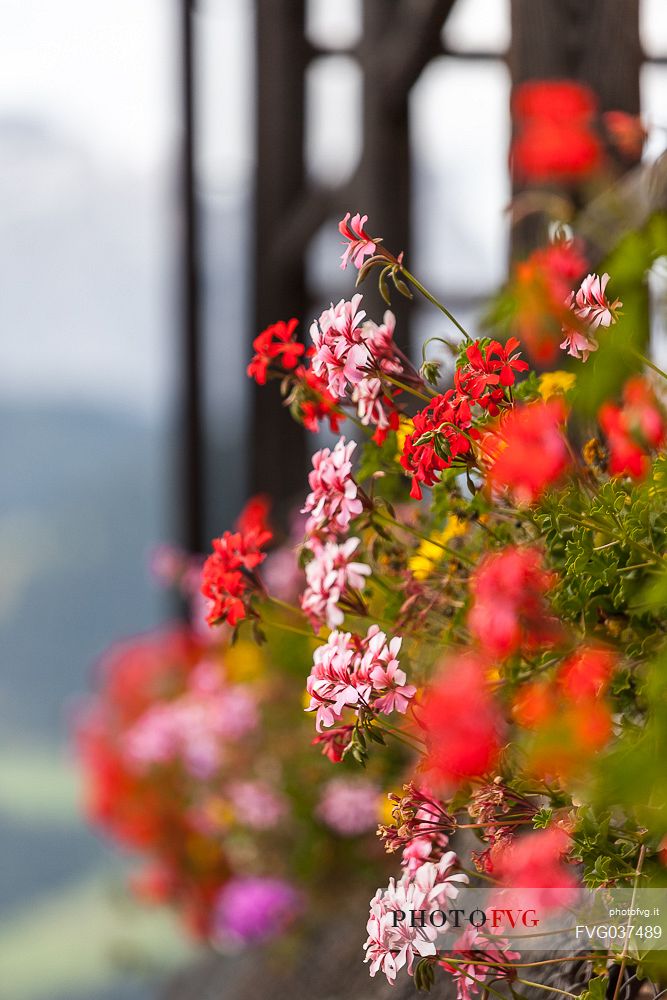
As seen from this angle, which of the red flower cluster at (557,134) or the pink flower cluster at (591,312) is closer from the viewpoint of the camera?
the pink flower cluster at (591,312)

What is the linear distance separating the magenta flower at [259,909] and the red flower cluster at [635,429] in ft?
3.52

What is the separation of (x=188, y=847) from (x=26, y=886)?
1912 mm

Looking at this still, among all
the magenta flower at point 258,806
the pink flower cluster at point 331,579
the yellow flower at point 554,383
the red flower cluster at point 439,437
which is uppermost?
the yellow flower at point 554,383

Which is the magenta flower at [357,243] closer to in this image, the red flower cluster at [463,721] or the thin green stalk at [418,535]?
the thin green stalk at [418,535]

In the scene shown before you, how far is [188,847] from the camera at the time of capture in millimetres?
1893

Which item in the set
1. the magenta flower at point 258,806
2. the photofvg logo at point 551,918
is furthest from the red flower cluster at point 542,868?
the magenta flower at point 258,806

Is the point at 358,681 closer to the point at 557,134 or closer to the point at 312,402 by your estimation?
the point at 312,402

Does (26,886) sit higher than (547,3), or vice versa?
(547,3)

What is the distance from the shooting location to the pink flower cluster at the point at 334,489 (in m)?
0.60

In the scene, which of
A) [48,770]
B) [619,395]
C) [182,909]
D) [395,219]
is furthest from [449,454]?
[48,770]

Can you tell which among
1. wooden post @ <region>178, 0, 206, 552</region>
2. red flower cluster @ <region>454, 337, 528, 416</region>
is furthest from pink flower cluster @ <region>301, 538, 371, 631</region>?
wooden post @ <region>178, 0, 206, 552</region>

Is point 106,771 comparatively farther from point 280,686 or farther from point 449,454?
point 449,454

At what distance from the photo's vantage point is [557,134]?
39.0 inches

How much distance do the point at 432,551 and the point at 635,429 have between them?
33 centimetres
